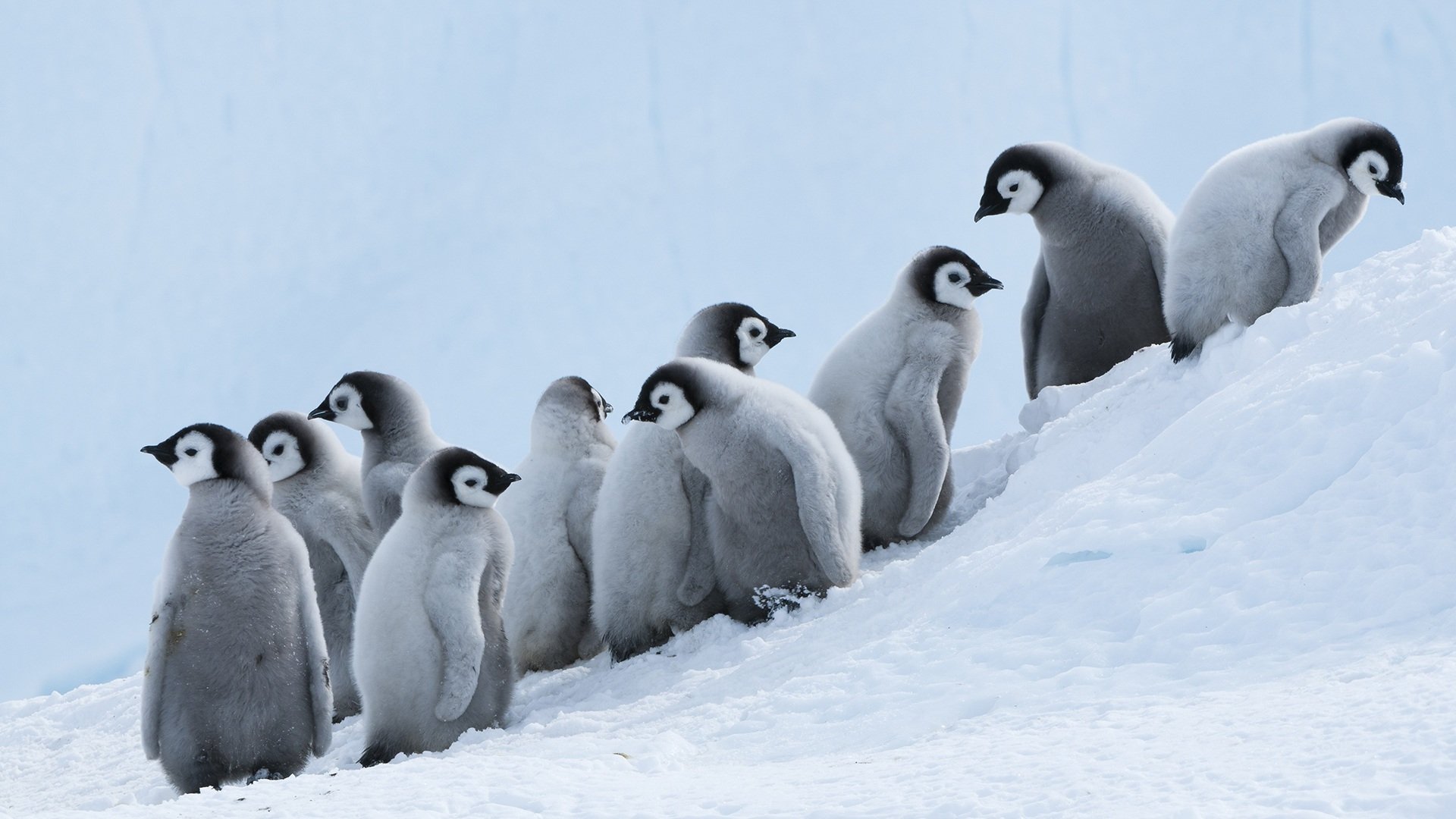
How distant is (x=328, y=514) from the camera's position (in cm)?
554

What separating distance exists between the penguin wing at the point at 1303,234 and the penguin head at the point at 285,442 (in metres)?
3.62

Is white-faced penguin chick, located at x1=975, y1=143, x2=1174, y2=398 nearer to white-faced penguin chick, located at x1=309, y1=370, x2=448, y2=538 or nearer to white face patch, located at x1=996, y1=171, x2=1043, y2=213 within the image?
white face patch, located at x1=996, y1=171, x2=1043, y2=213

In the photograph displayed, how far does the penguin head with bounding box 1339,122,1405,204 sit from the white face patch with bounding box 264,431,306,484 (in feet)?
13.2

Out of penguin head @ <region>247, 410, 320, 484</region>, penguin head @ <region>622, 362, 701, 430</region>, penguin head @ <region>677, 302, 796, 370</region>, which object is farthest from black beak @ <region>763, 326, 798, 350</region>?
penguin head @ <region>247, 410, 320, 484</region>

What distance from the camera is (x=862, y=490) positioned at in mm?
5781

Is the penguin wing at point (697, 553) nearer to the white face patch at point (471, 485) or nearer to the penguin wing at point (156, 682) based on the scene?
the white face patch at point (471, 485)

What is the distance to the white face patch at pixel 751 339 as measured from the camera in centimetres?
590

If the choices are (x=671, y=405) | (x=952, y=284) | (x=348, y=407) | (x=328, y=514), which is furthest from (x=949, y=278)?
(x=328, y=514)

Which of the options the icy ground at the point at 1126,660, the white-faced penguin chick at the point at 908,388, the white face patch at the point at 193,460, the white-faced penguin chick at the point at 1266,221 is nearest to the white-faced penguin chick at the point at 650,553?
the icy ground at the point at 1126,660

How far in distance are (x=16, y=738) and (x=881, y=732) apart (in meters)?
4.89

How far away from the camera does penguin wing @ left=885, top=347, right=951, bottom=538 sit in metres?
5.66

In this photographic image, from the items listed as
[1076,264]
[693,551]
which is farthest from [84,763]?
[1076,264]

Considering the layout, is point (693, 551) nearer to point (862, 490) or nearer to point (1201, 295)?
point (862, 490)

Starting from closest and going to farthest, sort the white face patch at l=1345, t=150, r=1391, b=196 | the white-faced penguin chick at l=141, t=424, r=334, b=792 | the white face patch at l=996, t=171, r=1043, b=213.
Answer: the white-faced penguin chick at l=141, t=424, r=334, b=792
the white face patch at l=1345, t=150, r=1391, b=196
the white face patch at l=996, t=171, r=1043, b=213
